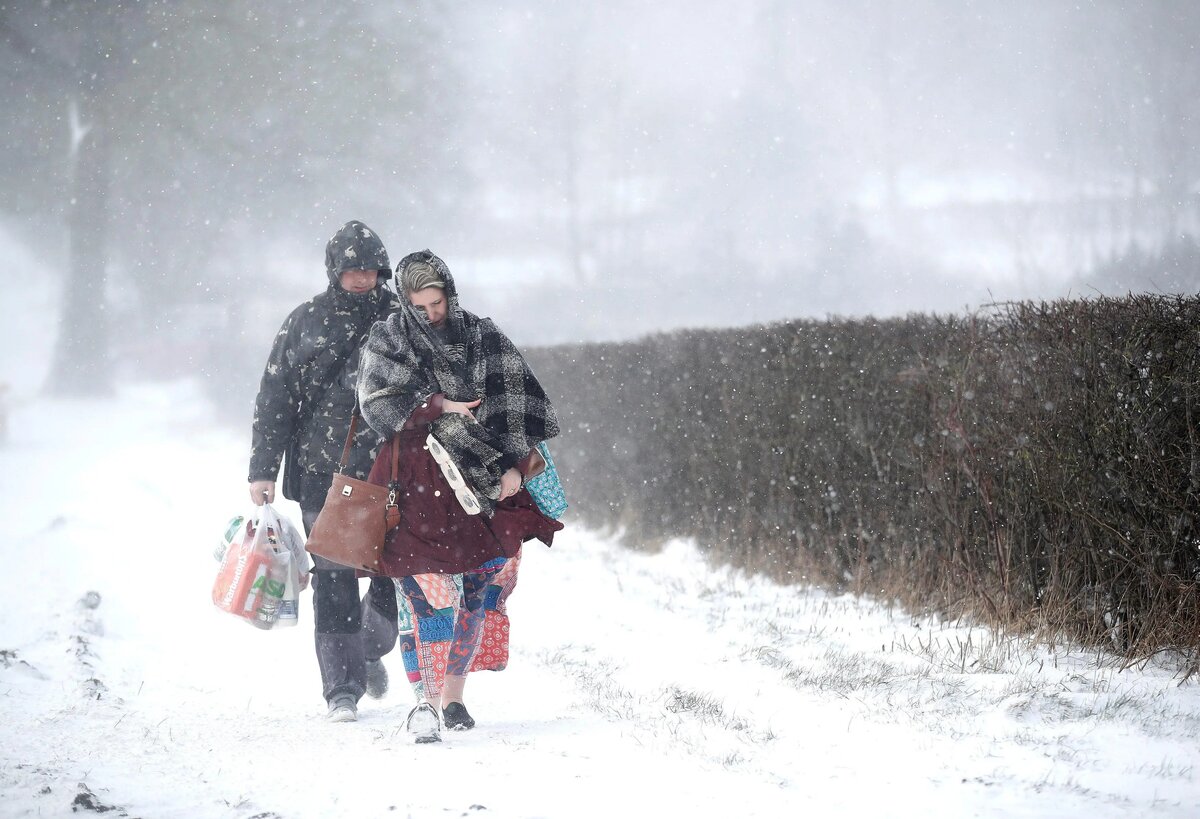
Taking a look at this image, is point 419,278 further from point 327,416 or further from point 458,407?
point 327,416

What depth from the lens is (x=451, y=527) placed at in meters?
4.07

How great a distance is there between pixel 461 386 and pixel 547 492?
555 millimetres

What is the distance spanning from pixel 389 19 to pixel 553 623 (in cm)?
2126

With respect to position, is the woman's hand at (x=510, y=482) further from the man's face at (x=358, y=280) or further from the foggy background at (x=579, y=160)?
the foggy background at (x=579, y=160)

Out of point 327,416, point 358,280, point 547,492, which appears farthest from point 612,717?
point 358,280

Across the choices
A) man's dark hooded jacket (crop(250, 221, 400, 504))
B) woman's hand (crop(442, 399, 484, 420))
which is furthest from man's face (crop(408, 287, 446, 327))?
man's dark hooded jacket (crop(250, 221, 400, 504))

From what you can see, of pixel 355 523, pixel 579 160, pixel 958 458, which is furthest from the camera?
pixel 579 160

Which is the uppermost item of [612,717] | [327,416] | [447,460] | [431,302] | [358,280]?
[358,280]

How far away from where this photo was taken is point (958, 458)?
606 cm

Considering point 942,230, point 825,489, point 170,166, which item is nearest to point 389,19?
point 170,166

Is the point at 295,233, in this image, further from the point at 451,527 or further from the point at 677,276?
Result: the point at 451,527

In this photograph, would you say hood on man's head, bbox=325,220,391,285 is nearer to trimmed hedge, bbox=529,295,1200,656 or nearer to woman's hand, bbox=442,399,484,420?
woman's hand, bbox=442,399,484,420

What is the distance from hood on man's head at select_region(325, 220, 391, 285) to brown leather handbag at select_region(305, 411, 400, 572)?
107 cm

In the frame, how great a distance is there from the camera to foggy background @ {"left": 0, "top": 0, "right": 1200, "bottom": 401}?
24453 millimetres
